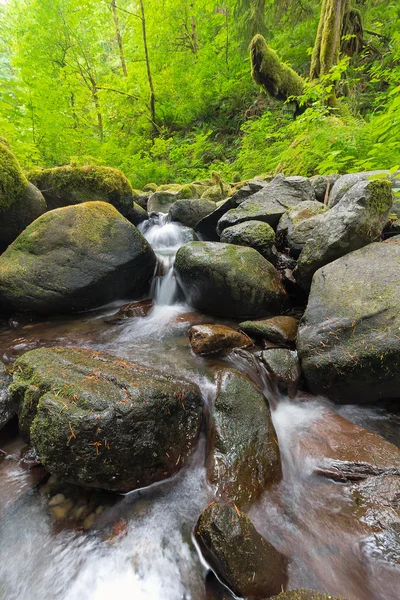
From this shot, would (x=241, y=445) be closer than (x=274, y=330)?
Yes

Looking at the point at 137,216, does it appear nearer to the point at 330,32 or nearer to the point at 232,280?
the point at 232,280

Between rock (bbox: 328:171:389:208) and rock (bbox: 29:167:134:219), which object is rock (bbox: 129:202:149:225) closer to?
rock (bbox: 29:167:134:219)

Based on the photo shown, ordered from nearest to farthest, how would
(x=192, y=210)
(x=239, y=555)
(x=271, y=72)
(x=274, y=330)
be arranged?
(x=239, y=555) → (x=274, y=330) → (x=192, y=210) → (x=271, y=72)

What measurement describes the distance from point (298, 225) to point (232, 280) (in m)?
1.65

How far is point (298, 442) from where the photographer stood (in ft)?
8.16

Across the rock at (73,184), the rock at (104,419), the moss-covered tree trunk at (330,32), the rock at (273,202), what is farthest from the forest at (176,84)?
the rock at (104,419)

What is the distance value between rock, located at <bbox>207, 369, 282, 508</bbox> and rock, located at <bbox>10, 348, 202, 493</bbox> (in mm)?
215

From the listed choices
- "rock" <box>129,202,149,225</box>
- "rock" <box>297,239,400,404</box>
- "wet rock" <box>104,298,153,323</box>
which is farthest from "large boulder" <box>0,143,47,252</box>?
"rock" <box>297,239,400,404</box>

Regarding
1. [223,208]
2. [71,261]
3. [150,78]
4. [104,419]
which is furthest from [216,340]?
[150,78]

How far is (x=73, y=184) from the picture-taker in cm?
564

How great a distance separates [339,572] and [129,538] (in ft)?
4.21

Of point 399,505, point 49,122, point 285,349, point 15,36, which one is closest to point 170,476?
point 399,505

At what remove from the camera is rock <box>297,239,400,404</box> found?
2582 millimetres

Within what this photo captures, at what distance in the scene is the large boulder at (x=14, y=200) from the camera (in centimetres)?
430
